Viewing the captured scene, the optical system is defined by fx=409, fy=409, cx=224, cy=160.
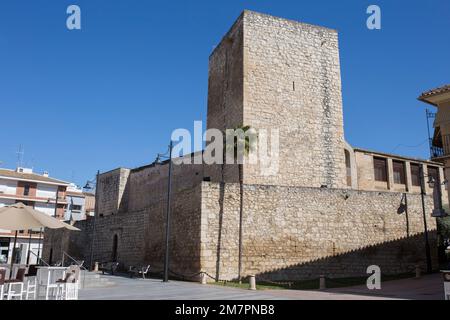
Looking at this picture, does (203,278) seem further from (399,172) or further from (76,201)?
(76,201)

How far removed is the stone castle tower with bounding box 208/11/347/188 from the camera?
21781 millimetres

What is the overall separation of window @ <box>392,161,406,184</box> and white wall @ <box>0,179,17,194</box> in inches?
1644

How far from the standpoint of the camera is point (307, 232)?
60.1ft

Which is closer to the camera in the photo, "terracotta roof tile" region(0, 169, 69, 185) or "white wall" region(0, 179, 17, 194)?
"white wall" region(0, 179, 17, 194)

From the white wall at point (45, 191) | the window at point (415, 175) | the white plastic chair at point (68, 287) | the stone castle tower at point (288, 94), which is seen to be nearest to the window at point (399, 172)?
the window at point (415, 175)

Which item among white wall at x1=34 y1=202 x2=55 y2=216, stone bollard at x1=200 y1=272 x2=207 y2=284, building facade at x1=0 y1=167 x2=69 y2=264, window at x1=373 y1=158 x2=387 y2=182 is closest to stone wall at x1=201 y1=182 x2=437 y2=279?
stone bollard at x1=200 y1=272 x2=207 y2=284

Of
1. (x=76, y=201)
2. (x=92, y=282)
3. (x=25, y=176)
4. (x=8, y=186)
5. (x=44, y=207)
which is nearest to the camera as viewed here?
(x=92, y=282)

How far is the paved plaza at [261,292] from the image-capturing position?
10.8 meters

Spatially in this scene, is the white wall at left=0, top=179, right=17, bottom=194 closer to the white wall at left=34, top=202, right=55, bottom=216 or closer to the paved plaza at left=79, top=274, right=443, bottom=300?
the white wall at left=34, top=202, right=55, bottom=216

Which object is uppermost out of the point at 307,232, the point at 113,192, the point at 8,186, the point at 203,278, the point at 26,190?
the point at 8,186

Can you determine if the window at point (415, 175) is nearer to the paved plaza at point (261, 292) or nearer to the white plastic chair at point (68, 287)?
the paved plaza at point (261, 292)

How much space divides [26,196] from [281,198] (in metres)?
40.8

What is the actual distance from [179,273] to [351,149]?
16.5 metres

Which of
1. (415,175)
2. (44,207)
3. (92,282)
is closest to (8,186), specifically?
(44,207)
